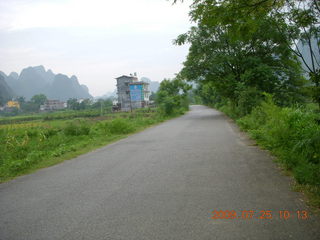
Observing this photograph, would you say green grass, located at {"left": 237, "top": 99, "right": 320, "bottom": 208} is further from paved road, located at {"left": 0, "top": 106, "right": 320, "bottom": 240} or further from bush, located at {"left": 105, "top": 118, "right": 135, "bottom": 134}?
bush, located at {"left": 105, "top": 118, "right": 135, "bottom": 134}

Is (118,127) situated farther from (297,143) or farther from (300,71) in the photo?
(297,143)

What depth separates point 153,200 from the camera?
4.03 meters

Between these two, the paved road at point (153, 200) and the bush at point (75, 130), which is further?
the bush at point (75, 130)

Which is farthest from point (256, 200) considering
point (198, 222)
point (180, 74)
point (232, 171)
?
point (180, 74)

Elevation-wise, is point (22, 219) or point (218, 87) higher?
point (218, 87)

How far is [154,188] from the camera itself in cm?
461

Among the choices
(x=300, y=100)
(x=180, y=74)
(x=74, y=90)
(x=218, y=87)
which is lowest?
(x=300, y=100)

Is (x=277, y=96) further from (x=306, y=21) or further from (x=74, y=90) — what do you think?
(x=74, y=90)

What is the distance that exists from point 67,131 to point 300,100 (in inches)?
673

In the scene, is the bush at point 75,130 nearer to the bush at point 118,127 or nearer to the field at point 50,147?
the field at point 50,147

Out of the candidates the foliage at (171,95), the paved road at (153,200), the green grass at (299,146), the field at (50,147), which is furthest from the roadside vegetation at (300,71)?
the foliage at (171,95)

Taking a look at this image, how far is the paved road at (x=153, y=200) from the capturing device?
3043 millimetres

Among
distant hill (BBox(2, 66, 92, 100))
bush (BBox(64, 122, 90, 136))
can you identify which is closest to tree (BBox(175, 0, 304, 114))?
bush (BBox(64, 122, 90, 136))

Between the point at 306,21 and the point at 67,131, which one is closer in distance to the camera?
the point at 306,21
